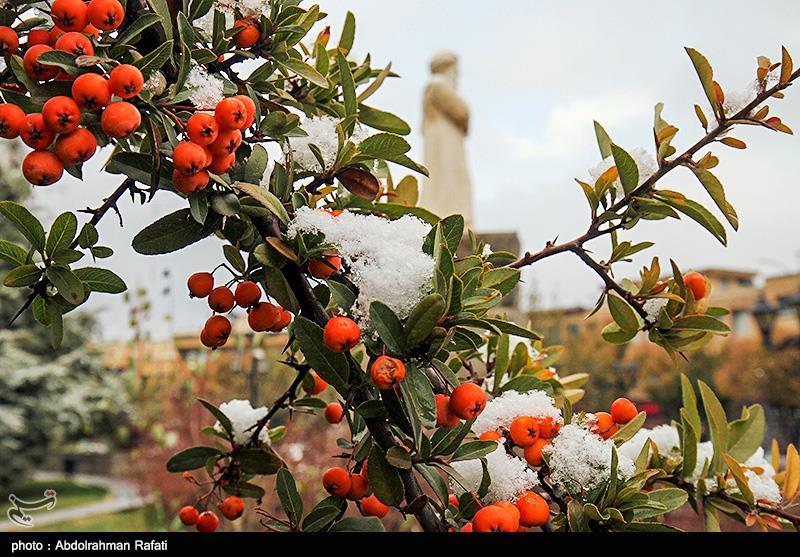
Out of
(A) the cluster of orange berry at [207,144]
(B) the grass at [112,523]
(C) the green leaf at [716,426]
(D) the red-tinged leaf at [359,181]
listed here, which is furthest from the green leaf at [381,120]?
(B) the grass at [112,523]

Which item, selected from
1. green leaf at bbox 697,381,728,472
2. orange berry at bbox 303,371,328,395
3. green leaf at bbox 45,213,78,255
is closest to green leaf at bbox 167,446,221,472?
orange berry at bbox 303,371,328,395

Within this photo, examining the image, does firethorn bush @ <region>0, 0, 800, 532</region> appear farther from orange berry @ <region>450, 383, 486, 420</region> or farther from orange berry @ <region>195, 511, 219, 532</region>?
orange berry @ <region>195, 511, 219, 532</region>

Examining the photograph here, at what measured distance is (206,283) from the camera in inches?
29.6

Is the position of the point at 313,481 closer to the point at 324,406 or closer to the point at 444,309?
the point at 324,406

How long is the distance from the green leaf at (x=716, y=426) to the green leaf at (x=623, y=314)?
0.14 metres

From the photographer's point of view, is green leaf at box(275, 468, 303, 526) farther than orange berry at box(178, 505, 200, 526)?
No

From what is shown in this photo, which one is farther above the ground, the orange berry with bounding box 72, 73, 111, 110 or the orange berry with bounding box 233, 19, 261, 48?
the orange berry with bounding box 233, 19, 261, 48

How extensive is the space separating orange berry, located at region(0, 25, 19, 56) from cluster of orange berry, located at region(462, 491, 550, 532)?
63cm

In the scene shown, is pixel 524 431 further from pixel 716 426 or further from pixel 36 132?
pixel 36 132

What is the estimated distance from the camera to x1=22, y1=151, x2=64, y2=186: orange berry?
60cm

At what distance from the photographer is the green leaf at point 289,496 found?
80 centimetres

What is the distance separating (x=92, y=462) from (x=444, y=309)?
1502cm

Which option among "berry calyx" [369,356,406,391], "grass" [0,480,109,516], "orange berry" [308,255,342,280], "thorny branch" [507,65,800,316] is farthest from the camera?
"grass" [0,480,109,516]
